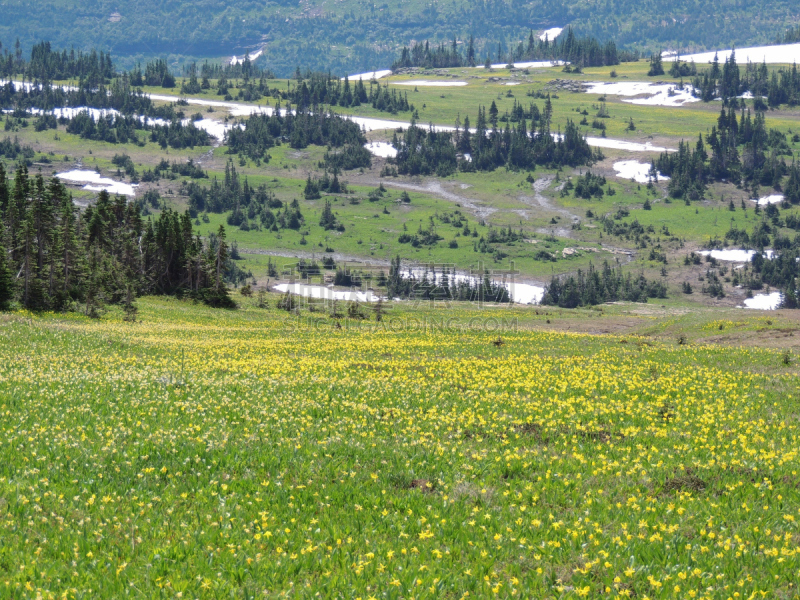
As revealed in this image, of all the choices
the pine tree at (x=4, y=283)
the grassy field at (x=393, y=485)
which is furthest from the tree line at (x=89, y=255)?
the grassy field at (x=393, y=485)

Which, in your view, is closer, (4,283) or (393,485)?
(393,485)

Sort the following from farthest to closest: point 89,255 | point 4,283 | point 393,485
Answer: point 89,255
point 4,283
point 393,485

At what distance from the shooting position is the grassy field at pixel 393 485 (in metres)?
10.3

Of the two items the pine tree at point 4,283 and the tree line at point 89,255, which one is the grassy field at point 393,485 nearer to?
the pine tree at point 4,283

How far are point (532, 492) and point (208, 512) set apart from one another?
600 cm

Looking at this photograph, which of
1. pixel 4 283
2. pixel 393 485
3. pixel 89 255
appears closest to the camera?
pixel 393 485

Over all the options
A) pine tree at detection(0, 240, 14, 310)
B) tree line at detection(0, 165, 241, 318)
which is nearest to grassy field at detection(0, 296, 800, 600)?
pine tree at detection(0, 240, 14, 310)

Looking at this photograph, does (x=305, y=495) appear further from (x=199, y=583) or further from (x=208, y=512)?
(x=199, y=583)

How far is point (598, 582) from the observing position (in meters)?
10.5

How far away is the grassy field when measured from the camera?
10.3 meters

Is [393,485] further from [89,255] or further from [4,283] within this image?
[89,255]

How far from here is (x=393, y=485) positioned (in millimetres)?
14117

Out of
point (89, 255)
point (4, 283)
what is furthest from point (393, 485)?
point (89, 255)

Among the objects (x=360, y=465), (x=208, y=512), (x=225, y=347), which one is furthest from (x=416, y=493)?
(x=225, y=347)
